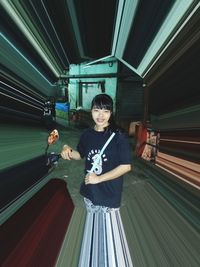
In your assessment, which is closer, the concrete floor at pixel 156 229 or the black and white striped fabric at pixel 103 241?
the black and white striped fabric at pixel 103 241

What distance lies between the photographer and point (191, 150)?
7.42ft

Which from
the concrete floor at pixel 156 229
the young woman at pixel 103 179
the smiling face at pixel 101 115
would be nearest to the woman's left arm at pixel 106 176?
the young woman at pixel 103 179

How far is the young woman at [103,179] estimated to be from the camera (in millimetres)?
1276

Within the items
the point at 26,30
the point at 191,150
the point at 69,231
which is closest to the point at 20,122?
the point at 26,30

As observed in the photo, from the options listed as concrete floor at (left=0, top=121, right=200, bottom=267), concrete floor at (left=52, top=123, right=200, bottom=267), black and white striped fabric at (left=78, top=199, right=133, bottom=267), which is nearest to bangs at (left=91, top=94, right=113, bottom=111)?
concrete floor at (left=0, top=121, right=200, bottom=267)

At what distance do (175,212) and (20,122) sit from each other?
5.41ft

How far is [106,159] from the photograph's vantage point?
1396mm

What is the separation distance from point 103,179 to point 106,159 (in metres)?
0.16

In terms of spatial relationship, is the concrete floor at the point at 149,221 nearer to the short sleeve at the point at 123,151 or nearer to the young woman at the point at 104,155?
the young woman at the point at 104,155

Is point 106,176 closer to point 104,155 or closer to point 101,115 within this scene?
point 104,155

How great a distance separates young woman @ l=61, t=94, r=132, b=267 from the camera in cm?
128

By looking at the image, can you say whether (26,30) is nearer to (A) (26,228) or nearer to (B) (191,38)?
(A) (26,228)

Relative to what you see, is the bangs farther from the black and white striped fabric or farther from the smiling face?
the black and white striped fabric

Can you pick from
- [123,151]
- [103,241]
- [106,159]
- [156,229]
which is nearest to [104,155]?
[106,159]
